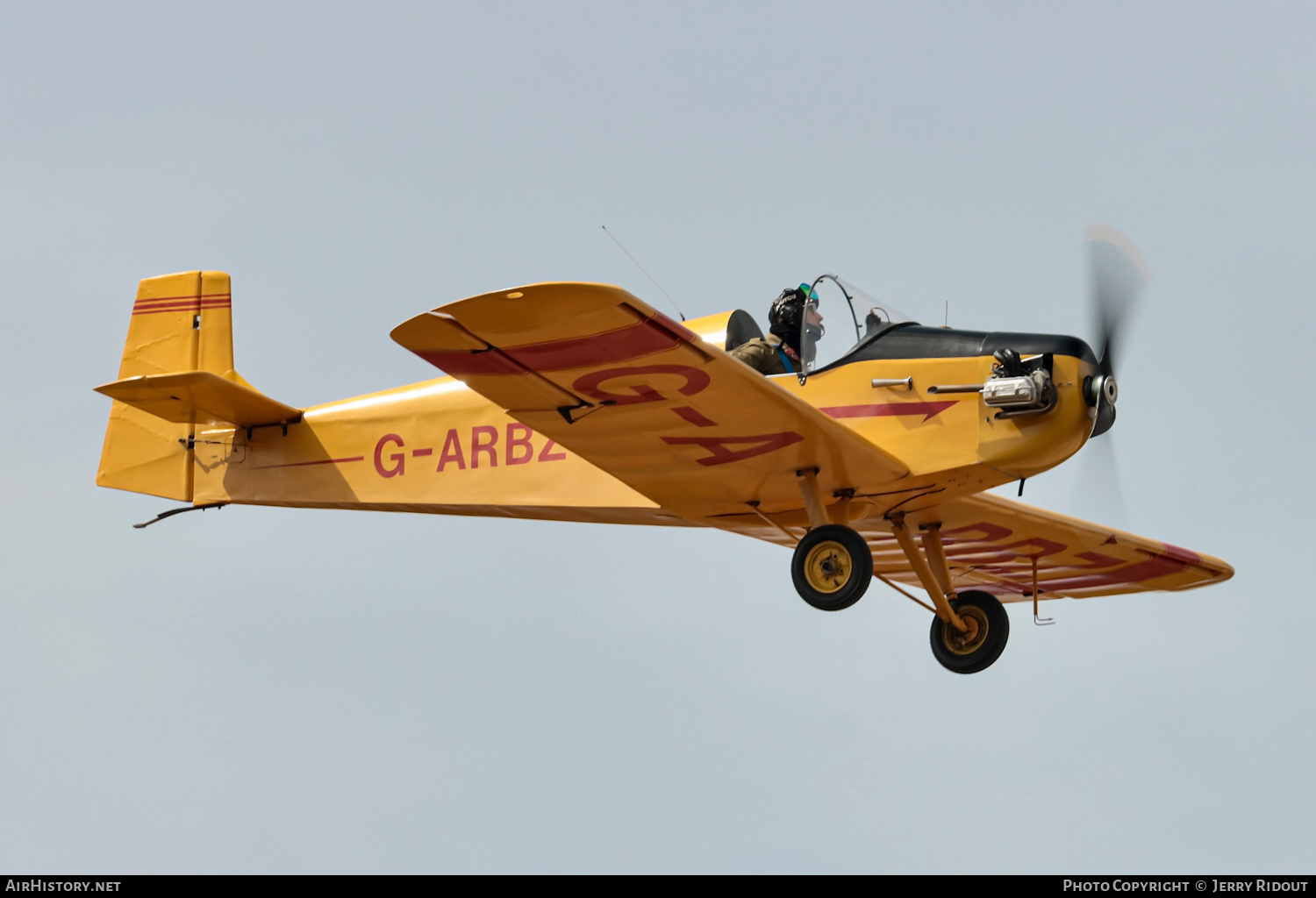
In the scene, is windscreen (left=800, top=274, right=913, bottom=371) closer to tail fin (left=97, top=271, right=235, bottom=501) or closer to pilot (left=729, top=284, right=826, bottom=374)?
pilot (left=729, top=284, right=826, bottom=374)

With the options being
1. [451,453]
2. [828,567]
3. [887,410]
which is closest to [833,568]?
[828,567]

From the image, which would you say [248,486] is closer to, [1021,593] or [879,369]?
[879,369]

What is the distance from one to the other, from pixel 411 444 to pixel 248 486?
1.63 meters

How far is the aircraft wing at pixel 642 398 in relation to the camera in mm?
9023

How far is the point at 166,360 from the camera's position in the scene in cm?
1410

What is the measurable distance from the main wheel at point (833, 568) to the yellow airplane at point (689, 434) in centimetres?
1

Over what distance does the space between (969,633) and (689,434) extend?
3.06 m

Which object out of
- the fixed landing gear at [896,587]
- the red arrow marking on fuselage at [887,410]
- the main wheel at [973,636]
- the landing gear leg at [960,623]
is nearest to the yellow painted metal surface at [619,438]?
the red arrow marking on fuselage at [887,410]

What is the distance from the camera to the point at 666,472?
1112 centimetres

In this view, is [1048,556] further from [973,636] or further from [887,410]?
[887,410]

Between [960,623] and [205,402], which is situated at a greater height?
[205,402]

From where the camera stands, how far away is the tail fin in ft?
44.9

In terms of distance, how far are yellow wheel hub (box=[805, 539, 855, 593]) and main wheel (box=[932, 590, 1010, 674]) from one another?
2.19 metres

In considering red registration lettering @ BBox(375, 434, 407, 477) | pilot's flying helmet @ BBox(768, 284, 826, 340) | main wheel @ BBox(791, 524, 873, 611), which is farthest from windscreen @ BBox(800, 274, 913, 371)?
red registration lettering @ BBox(375, 434, 407, 477)
